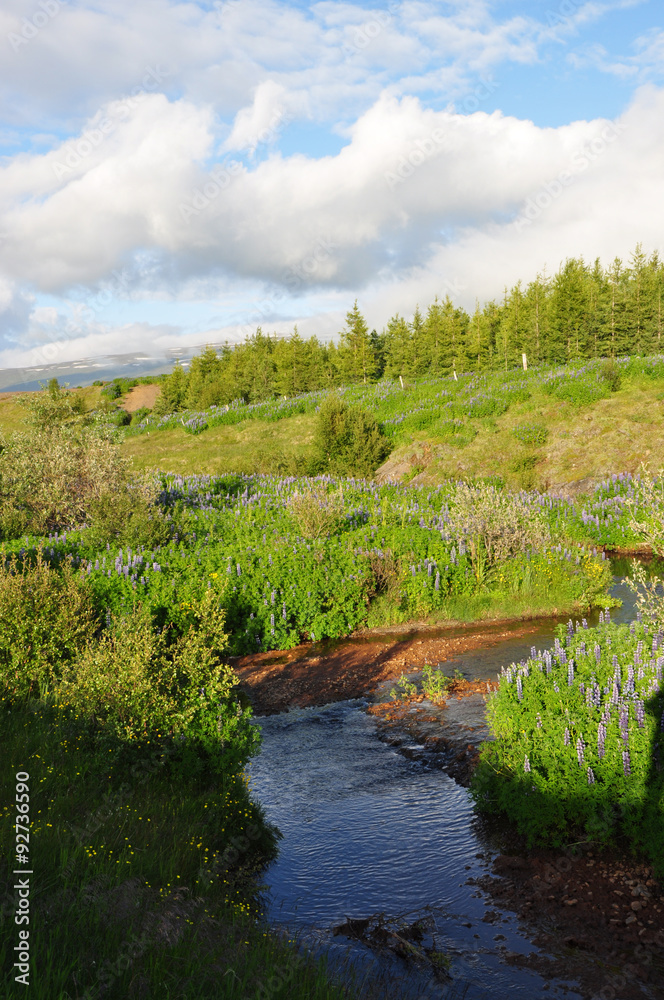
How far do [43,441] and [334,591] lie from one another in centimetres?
846

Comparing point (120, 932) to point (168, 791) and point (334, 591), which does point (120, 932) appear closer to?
point (168, 791)

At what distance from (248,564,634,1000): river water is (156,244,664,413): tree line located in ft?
153

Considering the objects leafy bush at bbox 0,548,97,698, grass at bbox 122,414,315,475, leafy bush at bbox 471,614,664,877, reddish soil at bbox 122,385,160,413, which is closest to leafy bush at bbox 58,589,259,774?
leafy bush at bbox 0,548,97,698

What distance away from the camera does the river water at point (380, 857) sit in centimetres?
411

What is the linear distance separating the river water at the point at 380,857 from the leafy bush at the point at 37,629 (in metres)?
2.79

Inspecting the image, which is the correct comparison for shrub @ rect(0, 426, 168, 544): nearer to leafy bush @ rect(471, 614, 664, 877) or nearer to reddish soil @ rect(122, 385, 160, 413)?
leafy bush @ rect(471, 614, 664, 877)

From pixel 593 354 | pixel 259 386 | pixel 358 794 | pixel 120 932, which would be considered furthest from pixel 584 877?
pixel 593 354

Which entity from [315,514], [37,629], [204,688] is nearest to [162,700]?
[204,688]

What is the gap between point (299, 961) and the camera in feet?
12.1

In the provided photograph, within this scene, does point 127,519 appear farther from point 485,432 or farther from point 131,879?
point 485,432

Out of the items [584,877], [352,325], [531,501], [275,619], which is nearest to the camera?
[584,877]

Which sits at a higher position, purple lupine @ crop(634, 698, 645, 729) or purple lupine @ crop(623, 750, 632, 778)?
purple lupine @ crop(634, 698, 645, 729)

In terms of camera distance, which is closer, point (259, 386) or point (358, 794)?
point (358, 794)

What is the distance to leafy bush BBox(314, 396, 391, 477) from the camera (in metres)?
27.9
